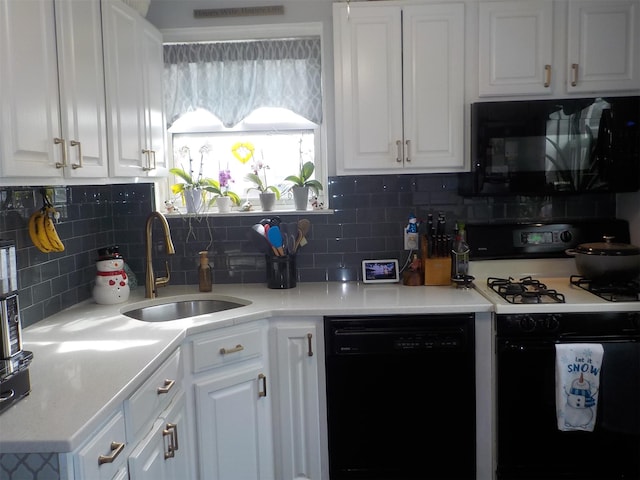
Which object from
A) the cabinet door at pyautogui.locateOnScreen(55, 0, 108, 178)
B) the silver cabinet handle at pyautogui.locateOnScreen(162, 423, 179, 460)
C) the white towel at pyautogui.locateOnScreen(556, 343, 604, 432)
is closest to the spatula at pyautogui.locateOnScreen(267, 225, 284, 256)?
the cabinet door at pyautogui.locateOnScreen(55, 0, 108, 178)

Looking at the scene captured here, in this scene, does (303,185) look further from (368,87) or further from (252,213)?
(368,87)

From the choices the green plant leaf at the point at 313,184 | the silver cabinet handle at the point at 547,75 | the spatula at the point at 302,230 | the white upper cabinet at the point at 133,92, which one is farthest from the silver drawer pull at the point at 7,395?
the silver cabinet handle at the point at 547,75

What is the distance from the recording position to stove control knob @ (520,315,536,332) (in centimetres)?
231

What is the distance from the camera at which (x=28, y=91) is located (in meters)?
1.70

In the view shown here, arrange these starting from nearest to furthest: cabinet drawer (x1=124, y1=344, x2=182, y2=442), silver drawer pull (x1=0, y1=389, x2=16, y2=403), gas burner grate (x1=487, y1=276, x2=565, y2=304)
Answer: silver drawer pull (x1=0, y1=389, x2=16, y2=403), cabinet drawer (x1=124, y1=344, x2=182, y2=442), gas burner grate (x1=487, y1=276, x2=565, y2=304)

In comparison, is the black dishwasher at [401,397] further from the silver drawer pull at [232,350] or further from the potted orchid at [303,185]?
the potted orchid at [303,185]

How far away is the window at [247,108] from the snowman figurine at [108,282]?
776 mm

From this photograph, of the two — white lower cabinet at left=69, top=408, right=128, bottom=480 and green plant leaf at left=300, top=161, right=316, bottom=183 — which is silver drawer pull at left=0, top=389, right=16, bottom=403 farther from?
green plant leaf at left=300, top=161, right=316, bottom=183

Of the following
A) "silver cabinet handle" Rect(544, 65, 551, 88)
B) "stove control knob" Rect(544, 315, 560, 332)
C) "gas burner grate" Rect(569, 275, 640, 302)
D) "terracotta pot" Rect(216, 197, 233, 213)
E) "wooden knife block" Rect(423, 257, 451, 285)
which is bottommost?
"stove control knob" Rect(544, 315, 560, 332)

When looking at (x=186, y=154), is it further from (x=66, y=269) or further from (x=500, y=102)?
(x=500, y=102)

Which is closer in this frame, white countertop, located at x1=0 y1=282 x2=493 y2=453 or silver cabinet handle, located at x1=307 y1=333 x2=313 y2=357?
white countertop, located at x1=0 y1=282 x2=493 y2=453

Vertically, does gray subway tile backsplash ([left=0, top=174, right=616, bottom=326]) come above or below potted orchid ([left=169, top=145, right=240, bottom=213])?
below

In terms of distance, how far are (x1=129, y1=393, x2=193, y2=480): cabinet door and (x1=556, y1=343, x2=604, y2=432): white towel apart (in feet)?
4.97

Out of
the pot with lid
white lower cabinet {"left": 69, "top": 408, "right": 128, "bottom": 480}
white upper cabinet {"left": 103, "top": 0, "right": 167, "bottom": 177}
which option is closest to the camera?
white lower cabinet {"left": 69, "top": 408, "right": 128, "bottom": 480}
